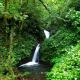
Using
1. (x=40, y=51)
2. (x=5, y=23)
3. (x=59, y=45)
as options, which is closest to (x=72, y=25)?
(x=59, y=45)

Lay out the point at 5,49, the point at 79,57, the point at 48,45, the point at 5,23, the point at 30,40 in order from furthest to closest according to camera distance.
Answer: the point at 30,40, the point at 48,45, the point at 5,23, the point at 5,49, the point at 79,57

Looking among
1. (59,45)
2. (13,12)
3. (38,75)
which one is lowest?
(38,75)

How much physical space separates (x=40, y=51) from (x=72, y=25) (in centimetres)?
391

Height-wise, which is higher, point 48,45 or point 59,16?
point 59,16

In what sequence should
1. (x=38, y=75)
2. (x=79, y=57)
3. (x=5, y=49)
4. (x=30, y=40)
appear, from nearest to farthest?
(x=79, y=57)
(x=38, y=75)
(x=5, y=49)
(x=30, y=40)

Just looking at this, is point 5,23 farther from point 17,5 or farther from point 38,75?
point 38,75

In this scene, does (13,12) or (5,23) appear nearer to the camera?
(13,12)

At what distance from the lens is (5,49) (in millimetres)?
15516

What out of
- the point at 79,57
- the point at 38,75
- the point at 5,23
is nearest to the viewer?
the point at 79,57

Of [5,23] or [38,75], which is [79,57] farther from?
[5,23]

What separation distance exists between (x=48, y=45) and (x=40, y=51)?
131 centimetres

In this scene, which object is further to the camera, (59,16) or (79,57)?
(59,16)

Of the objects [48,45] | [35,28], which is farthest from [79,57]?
[35,28]

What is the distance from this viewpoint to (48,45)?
1809 cm
